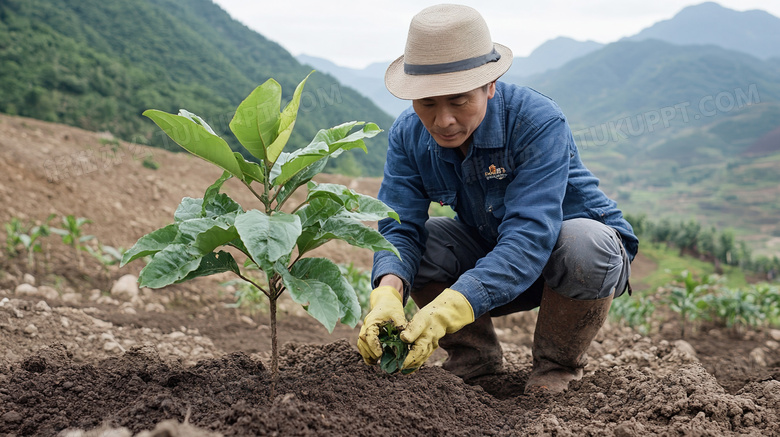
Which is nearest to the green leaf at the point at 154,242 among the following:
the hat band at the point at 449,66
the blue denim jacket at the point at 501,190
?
the blue denim jacket at the point at 501,190

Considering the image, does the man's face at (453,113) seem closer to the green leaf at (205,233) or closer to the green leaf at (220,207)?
the green leaf at (220,207)

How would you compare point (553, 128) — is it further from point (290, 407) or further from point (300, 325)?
point (300, 325)

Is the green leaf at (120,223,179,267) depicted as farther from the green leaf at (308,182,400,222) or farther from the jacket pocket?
the jacket pocket

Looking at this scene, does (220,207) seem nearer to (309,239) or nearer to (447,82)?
(309,239)

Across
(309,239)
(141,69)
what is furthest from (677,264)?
(141,69)

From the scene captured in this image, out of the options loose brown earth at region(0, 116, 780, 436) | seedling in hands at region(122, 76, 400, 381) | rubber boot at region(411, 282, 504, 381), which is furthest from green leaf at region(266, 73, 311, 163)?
rubber boot at region(411, 282, 504, 381)

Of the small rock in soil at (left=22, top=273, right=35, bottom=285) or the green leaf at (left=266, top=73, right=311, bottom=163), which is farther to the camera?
the small rock in soil at (left=22, top=273, right=35, bottom=285)

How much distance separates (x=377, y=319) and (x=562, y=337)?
914mm

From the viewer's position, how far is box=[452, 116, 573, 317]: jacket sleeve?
2.02 meters

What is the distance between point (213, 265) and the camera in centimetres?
171

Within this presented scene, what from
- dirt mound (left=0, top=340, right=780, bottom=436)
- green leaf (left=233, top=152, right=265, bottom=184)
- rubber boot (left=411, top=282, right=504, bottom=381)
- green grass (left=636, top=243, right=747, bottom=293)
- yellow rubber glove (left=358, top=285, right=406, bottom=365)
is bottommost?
green grass (left=636, top=243, right=747, bottom=293)

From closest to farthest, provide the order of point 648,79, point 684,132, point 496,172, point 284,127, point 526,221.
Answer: point 284,127 → point 526,221 → point 496,172 → point 684,132 → point 648,79

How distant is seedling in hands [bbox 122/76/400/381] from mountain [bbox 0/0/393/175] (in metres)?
9.52

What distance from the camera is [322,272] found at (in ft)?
5.59
